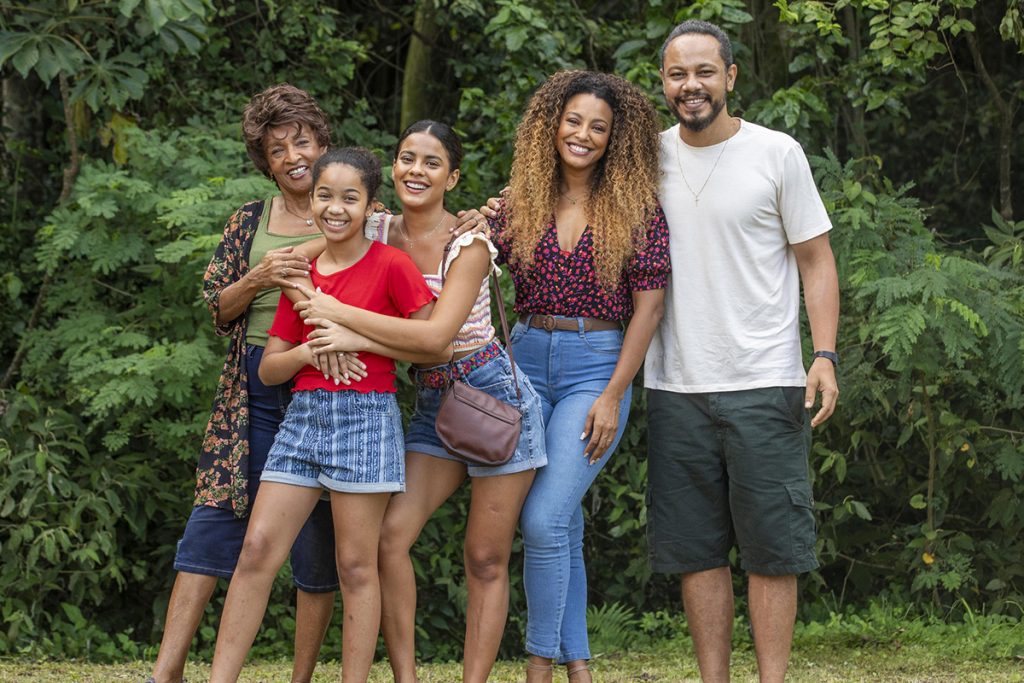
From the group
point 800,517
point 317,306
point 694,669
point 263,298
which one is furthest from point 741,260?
point 694,669

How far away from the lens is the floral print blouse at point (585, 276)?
3.67 m

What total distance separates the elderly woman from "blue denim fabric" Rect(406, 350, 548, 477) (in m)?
0.40

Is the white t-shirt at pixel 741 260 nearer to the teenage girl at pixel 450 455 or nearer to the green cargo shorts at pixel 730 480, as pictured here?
the green cargo shorts at pixel 730 480

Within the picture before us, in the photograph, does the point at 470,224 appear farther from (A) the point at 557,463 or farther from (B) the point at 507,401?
Answer: (A) the point at 557,463

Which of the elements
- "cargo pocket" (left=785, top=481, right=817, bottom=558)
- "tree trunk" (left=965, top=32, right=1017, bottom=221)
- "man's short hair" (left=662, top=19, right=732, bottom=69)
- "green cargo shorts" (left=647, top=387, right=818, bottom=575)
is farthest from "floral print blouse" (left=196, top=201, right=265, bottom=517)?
"tree trunk" (left=965, top=32, right=1017, bottom=221)

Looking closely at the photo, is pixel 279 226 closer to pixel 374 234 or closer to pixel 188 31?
pixel 374 234

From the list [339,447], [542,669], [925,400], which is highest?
[925,400]

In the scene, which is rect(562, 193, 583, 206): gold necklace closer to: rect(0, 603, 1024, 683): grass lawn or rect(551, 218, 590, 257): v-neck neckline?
rect(551, 218, 590, 257): v-neck neckline

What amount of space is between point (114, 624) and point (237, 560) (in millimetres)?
2977

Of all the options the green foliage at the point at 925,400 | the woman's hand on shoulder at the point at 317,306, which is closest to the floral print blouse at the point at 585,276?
the woman's hand on shoulder at the point at 317,306

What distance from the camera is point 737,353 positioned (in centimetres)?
366

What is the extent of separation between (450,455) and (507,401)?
0.73 feet

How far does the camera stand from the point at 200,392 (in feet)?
18.9

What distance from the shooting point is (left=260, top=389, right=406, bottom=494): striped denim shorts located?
341 cm
